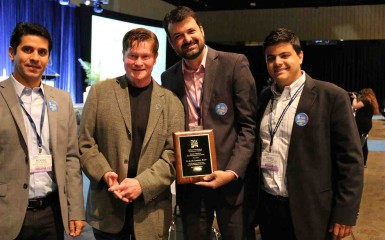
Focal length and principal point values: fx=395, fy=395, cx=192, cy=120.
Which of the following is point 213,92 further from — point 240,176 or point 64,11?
point 64,11

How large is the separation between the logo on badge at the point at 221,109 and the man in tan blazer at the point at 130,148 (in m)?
0.26

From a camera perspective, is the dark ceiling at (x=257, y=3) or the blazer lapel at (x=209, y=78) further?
the dark ceiling at (x=257, y=3)

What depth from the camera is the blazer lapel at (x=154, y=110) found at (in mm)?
1907

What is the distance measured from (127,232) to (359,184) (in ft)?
3.80

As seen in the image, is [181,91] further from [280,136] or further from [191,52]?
[280,136]

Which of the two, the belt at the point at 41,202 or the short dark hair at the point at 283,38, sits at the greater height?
the short dark hair at the point at 283,38

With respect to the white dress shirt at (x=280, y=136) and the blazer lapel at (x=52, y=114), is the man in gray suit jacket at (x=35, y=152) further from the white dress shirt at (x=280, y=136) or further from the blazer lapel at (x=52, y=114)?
the white dress shirt at (x=280, y=136)

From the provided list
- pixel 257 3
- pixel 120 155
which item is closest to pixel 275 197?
pixel 120 155

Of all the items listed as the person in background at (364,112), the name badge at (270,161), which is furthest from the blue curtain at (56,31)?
the name badge at (270,161)

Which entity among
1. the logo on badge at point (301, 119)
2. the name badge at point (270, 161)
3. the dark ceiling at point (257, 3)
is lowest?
the name badge at point (270, 161)

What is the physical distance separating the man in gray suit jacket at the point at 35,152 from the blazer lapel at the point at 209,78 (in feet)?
2.25

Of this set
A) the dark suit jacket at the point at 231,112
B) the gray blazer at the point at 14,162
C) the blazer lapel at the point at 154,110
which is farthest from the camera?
the dark suit jacket at the point at 231,112

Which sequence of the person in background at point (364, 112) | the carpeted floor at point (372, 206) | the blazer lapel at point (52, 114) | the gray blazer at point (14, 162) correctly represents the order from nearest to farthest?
1. the gray blazer at point (14, 162)
2. the blazer lapel at point (52, 114)
3. the carpeted floor at point (372, 206)
4. the person in background at point (364, 112)

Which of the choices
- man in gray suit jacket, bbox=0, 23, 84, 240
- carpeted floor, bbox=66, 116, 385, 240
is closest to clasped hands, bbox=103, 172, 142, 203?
man in gray suit jacket, bbox=0, 23, 84, 240
